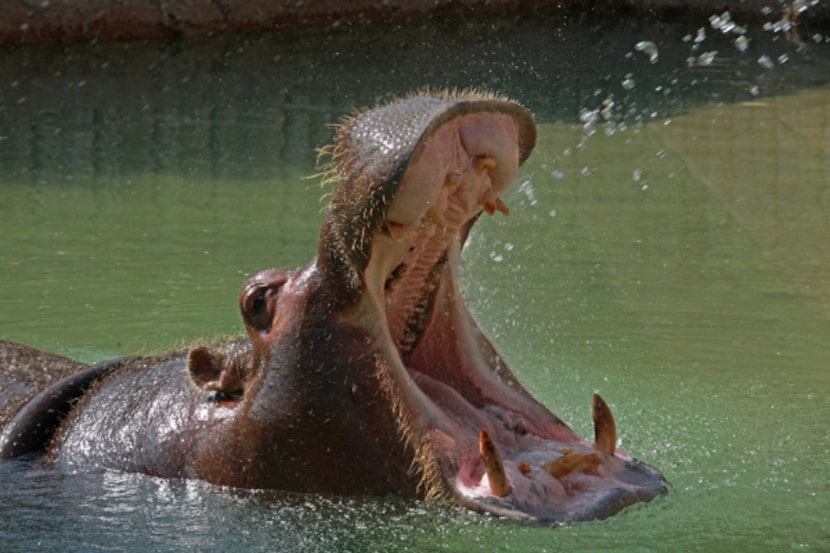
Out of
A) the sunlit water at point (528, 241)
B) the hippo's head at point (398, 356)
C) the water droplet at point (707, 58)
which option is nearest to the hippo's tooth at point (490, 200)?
the hippo's head at point (398, 356)

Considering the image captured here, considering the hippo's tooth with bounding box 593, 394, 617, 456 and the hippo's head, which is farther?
the hippo's tooth with bounding box 593, 394, 617, 456

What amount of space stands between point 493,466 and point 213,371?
888 millimetres

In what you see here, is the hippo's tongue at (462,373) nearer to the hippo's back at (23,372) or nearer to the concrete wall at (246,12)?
the hippo's back at (23,372)

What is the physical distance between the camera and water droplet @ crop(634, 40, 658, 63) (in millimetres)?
13008

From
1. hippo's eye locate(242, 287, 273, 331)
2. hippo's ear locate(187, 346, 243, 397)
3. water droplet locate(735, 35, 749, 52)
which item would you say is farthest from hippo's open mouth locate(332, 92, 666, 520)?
water droplet locate(735, 35, 749, 52)

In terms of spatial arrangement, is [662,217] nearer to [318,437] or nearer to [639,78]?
[639,78]

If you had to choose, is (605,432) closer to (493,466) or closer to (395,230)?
(493,466)

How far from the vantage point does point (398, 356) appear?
373 centimetres

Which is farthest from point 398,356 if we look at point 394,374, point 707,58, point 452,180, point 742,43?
point 742,43

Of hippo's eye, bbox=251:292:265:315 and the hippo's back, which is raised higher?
hippo's eye, bbox=251:292:265:315

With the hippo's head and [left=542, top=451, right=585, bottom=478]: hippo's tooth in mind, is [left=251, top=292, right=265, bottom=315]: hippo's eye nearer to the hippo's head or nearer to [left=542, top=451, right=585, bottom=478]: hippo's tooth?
the hippo's head

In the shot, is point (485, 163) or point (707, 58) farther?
point (707, 58)

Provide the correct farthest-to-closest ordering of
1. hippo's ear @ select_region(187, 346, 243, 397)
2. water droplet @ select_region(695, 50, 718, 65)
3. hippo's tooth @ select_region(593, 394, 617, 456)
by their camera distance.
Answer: water droplet @ select_region(695, 50, 718, 65) < hippo's ear @ select_region(187, 346, 243, 397) < hippo's tooth @ select_region(593, 394, 617, 456)

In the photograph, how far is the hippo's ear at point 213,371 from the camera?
12.9 feet
